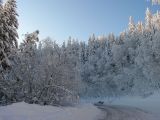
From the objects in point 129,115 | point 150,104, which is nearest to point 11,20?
point 129,115

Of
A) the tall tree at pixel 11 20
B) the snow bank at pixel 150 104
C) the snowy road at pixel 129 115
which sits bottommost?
the snowy road at pixel 129 115

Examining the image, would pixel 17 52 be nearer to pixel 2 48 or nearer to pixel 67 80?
pixel 2 48

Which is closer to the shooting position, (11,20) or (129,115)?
(129,115)

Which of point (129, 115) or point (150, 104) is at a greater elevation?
point (150, 104)

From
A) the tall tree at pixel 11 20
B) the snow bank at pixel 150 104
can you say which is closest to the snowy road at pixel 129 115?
the snow bank at pixel 150 104

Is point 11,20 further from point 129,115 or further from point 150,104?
point 150,104

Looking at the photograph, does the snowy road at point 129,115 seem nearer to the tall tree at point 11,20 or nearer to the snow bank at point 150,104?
the snow bank at point 150,104

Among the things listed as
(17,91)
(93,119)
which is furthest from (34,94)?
(93,119)

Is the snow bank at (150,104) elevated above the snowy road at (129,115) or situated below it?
above

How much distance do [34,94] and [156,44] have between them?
30.8 meters

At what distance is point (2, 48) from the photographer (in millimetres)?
31641

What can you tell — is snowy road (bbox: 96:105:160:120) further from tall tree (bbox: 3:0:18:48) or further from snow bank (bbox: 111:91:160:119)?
tall tree (bbox: 3:0:18:48)

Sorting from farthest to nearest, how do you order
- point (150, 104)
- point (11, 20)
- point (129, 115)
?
point (150, 104), point (11, 20), point (129, 115)

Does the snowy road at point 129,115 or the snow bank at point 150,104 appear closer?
the snowy road at point 129,115
